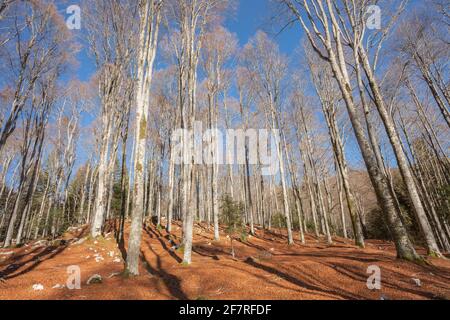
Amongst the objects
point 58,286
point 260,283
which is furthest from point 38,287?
point 260,283

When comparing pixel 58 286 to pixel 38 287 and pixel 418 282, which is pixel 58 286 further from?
pixel 418 282

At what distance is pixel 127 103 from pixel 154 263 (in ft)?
31.9

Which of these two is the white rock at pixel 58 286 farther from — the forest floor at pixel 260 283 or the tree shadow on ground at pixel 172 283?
the tree shadow on ground at pixel 172 283

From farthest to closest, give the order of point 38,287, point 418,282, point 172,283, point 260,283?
point 172,283 → point 38,287 → point 260,283 → point 418,282

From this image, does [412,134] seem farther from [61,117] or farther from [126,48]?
[61,117]

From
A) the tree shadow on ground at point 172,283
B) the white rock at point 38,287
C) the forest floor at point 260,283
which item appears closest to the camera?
the forest floor at point 260,283

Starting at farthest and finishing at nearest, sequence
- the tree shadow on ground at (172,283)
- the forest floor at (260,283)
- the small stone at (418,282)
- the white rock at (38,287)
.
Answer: the white rock at (38,287), the tree shadow on ground at (172,283), the small stone at (418,282), the forest floor at (260,283)

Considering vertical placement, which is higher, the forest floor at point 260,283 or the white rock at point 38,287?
the white rock at point 38,287

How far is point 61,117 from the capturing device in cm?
1936

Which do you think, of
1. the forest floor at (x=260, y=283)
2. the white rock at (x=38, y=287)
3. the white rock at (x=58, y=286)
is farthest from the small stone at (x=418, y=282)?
the white rock at (x=38, y=287)

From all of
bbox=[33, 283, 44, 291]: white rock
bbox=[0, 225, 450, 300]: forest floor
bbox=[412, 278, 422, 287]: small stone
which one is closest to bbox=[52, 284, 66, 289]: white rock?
bbox=[0, 225, 450, 300]: forest floor

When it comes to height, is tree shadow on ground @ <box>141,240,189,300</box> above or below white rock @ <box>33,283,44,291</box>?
below

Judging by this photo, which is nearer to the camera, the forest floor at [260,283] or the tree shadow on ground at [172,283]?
the forest floor at [260,283]

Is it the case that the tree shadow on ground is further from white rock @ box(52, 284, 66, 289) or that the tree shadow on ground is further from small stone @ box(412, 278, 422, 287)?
Result: small stone @ box(412, 278, 422, 287)
